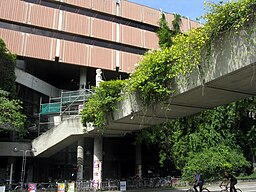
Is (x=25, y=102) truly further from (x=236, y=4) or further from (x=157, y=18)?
(x=236, y=4)

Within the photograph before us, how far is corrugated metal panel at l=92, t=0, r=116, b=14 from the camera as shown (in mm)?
34812

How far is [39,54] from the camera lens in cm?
3050

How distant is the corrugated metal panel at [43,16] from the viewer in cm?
3123

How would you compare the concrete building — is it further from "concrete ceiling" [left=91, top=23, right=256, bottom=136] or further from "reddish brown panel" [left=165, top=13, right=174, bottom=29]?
"concrete ceiling" [left=91, top=23, right=256, bottom=136]

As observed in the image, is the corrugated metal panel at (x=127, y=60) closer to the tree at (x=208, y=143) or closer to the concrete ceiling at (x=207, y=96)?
the tree at (x=208, y=143)

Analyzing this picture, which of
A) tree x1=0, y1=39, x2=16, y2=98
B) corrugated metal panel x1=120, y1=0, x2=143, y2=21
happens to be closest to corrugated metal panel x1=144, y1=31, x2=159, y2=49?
corrugated metal panel x1=120, y1=0, x2=143, y2=21

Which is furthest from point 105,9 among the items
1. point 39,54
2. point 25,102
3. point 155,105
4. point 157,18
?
point 155,105

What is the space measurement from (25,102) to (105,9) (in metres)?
15.1

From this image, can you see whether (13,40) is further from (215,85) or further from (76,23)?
(215,85)

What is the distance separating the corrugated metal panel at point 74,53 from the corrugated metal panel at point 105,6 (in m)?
5.69

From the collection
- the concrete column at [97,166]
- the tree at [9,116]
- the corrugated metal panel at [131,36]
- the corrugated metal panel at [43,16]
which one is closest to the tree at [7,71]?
the tree at [9,116]

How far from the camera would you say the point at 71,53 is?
31828 mm

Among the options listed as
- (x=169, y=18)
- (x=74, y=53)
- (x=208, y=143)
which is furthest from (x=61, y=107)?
(x=169, y=18)

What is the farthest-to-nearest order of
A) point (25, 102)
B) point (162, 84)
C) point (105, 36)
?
point (105, 36) → point (25, 102) → point (162, 84)
